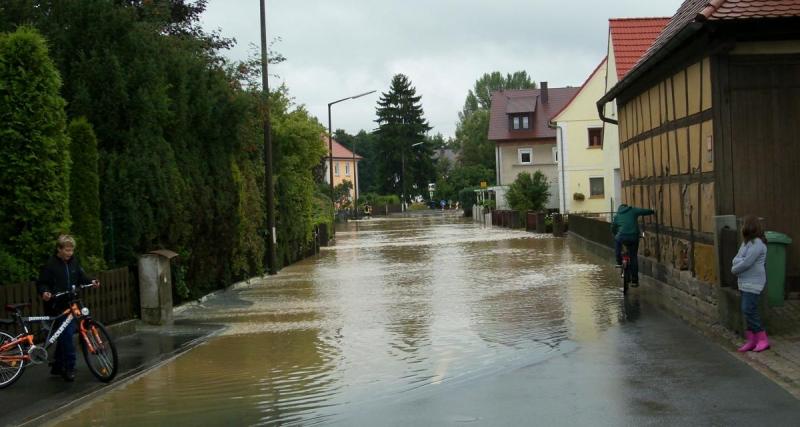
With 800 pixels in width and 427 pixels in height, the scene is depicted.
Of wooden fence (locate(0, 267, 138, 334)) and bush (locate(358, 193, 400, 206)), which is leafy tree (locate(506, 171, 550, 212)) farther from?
bush (locate(358, 193, 400, 206))

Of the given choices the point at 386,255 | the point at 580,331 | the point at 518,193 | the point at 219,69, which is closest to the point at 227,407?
the point at 580,331

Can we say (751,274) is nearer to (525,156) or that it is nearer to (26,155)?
(26,155)

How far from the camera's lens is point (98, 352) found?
998 cm

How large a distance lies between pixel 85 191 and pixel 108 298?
1.65m

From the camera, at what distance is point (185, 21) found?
31172 millimetres

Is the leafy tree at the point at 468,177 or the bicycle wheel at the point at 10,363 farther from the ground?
the leafy tree at the point at 468,177

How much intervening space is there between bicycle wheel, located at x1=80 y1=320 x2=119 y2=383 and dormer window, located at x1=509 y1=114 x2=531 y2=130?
68984mm

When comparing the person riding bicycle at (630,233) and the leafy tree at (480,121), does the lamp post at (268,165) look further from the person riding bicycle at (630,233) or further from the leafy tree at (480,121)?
the leafy tree at (480,121)

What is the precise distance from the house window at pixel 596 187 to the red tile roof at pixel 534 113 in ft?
67.6

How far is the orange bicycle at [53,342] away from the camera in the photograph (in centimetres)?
966

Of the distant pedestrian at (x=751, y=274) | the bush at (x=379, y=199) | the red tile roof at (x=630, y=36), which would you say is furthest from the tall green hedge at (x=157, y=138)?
the bush at (x=379, y=199)

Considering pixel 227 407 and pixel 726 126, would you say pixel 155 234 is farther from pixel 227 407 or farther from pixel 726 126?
pixel 726 126

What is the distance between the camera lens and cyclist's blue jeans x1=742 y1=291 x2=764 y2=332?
989 cm

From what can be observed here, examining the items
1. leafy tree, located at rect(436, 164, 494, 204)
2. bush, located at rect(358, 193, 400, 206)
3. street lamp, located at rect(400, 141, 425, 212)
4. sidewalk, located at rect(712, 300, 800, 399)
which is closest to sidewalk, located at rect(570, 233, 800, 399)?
sidewalk, located at rect(712, 300, 800, 399)
